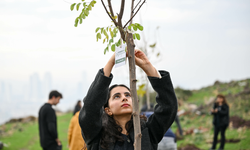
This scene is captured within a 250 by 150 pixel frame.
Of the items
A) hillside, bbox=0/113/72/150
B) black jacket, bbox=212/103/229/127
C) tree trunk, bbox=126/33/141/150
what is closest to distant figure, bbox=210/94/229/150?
black jacket, bbox=212/103/229/127

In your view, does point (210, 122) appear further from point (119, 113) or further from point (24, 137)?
point (119, 113)

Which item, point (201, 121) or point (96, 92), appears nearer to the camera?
point (96, 92)

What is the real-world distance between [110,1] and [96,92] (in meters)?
0.72

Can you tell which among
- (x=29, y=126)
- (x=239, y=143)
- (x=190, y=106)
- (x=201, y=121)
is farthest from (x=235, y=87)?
(x=29, y=126)

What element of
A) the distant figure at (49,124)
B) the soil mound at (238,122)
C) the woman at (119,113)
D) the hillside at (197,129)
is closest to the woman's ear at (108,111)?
the woman at (119,113)

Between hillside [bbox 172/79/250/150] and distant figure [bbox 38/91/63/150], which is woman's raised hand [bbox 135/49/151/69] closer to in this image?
distant figure [bbox 38/91/63/150]

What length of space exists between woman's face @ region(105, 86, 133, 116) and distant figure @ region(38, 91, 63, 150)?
11.9 ft

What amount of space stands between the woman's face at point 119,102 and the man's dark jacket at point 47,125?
11.9 ft

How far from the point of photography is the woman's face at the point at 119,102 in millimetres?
2318

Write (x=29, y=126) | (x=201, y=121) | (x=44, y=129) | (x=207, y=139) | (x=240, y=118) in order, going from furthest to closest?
(x=29, y=126) → (x=201, y=121) → (x=240, y=118) → (x=207, y=139) → (x=44, y=129)

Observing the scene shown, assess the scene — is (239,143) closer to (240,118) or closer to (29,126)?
(240,118)

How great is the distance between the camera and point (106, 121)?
2352 mm

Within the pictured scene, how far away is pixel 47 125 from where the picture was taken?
5.80 m

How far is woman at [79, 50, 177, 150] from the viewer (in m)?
2.08
